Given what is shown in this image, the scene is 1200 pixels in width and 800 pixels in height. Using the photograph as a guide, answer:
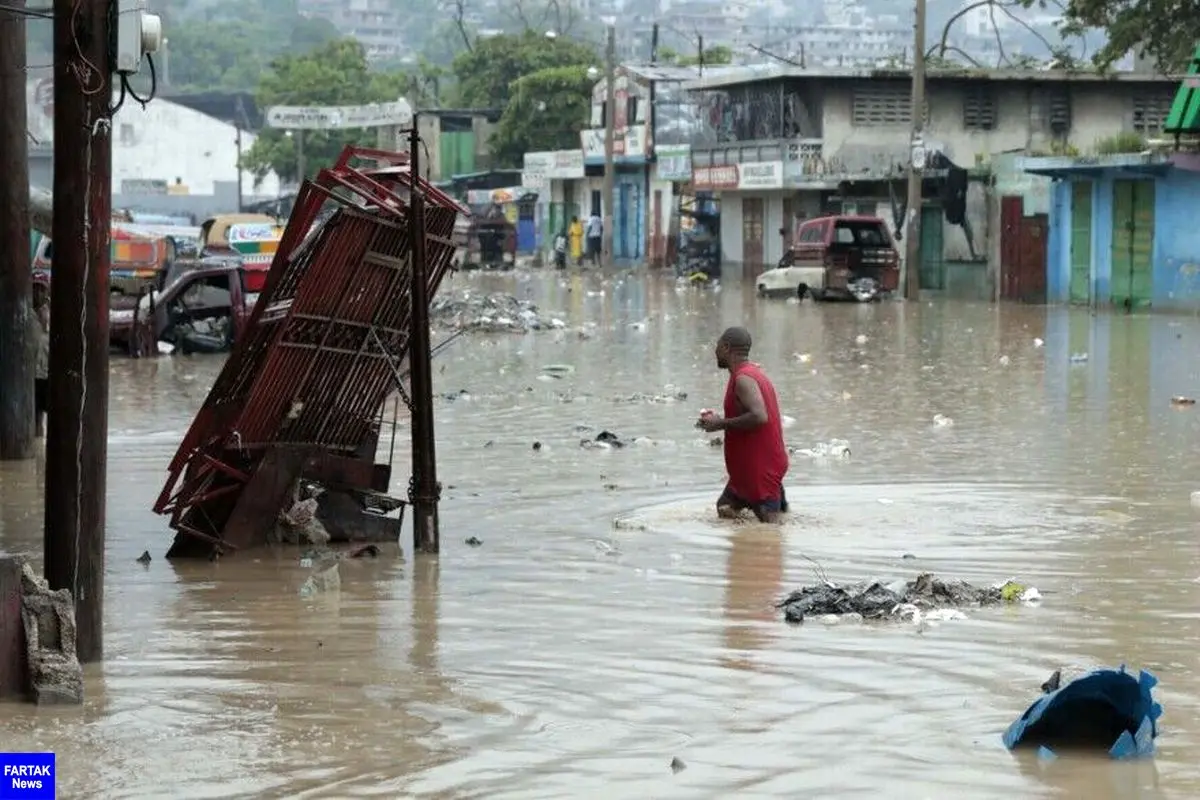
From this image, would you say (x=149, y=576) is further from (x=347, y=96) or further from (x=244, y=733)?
(x=347, y=96)

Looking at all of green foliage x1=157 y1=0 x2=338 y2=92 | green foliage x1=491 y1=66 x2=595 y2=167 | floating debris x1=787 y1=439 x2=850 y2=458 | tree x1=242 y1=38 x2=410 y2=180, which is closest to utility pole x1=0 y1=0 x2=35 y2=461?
floating debris x1=787 y1=439 x2=850 y2=458

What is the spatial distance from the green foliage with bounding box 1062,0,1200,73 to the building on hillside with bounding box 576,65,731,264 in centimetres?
2541

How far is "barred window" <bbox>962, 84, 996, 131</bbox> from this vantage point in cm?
5253

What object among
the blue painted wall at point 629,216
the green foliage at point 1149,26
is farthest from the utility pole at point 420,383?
the blue painted wall at point 629,216

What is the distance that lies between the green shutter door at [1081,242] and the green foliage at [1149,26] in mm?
2992

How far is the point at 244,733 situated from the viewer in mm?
6953

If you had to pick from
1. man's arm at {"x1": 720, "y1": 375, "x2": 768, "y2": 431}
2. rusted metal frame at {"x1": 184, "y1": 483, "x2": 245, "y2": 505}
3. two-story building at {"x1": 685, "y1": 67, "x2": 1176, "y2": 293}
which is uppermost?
two-story building at {"x1": 685, "y1": 67, "x2": 1176, "y2": 293}

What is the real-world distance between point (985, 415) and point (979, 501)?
563cm

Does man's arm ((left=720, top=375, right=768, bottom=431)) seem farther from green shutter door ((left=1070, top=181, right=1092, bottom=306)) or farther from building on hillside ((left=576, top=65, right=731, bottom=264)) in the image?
building on hillside ((left=576, top=65, right=731, bottom=264))

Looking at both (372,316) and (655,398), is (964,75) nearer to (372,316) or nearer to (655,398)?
(655,398)

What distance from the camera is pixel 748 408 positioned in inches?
464

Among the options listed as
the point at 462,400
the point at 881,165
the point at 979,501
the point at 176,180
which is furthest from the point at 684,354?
the point at 176,180

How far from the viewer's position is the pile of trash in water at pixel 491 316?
3247 centimetres

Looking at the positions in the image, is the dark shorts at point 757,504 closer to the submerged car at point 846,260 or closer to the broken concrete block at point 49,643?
the broken concrete block at point 49,643
